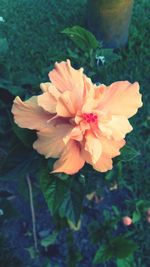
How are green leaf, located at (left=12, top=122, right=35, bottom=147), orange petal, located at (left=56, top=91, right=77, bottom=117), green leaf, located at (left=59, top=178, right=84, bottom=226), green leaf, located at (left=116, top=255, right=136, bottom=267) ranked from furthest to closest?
green leaf, located at (left=116, top=255, right=136, bottom=267) → green leaf, located at (left=59, top=178, right=84, bottom=226) → green leaf, located at (left=12, top=122, right=35, bottom=147) → orange petal, located at (left=56, top=91, right=77, bottom=117)

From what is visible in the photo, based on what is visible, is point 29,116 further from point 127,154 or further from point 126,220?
point 126,220

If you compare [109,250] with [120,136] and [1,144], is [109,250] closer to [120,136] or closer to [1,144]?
[1,144]

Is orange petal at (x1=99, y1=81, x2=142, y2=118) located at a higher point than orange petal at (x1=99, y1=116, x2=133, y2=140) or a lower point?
higher

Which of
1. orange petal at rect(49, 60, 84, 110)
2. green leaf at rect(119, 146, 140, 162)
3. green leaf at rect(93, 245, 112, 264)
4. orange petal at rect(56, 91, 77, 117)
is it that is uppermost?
orange petal at rect(49, 60, 84, 110)

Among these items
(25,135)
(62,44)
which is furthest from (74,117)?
(62,44)

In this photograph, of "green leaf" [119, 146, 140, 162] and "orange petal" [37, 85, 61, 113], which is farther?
"green leaf" [119, 146, 140, 162]

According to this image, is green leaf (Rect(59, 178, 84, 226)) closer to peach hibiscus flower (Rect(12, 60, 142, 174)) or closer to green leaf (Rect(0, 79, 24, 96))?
peach hibiscus flower (Rect(12, 60, 142, 174))

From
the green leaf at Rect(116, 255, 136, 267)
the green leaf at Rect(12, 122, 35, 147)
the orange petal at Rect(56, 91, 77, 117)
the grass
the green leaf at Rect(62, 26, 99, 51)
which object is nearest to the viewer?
the orange petal at Rect(56, 91, 77, 117)

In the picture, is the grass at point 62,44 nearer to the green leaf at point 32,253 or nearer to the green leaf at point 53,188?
the green leaf at point 32,253

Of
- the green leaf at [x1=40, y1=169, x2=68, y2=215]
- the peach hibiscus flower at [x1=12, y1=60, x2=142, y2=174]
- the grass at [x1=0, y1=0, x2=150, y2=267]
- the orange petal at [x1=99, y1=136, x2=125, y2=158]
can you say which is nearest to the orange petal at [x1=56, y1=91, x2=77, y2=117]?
the peach hibiscus flower at [x1=12, y1=60, x2=142, y2=174]
